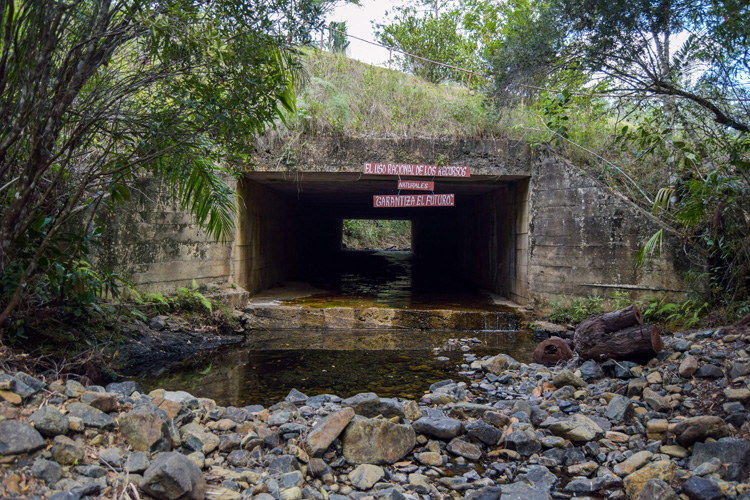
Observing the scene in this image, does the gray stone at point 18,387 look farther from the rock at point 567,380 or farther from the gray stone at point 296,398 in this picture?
the rock at point 567,380

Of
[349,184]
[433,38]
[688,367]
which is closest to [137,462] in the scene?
[688,367]

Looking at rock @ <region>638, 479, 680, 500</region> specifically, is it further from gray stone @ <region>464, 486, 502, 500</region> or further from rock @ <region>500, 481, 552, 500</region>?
gray stone @ <region>464, 486, 502, 500</region>

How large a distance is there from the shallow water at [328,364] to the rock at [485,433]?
1.14 metres

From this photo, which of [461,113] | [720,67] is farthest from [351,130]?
[720,67]

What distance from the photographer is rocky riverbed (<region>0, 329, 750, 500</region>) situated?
2.56m

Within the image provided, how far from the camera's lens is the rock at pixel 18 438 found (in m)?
2.41

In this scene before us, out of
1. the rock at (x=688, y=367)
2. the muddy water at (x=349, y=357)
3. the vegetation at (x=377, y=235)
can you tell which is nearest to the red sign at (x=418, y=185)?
the muddy water at (x=349, y=357)

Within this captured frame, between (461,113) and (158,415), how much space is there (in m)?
7.18

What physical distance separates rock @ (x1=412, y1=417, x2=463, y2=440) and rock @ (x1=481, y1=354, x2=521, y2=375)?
2.02 m

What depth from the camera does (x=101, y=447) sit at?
2.79m

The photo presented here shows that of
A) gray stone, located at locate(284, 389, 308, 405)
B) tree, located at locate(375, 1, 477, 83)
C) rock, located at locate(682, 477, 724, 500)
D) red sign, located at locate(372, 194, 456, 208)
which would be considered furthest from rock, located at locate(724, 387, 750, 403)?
tree, located at locate(375, 1, 477, 83)

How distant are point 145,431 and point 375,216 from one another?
48.3 feet

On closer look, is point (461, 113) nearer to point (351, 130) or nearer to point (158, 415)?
point (351, 130)


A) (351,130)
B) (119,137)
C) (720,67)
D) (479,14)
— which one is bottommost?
(119,137)
